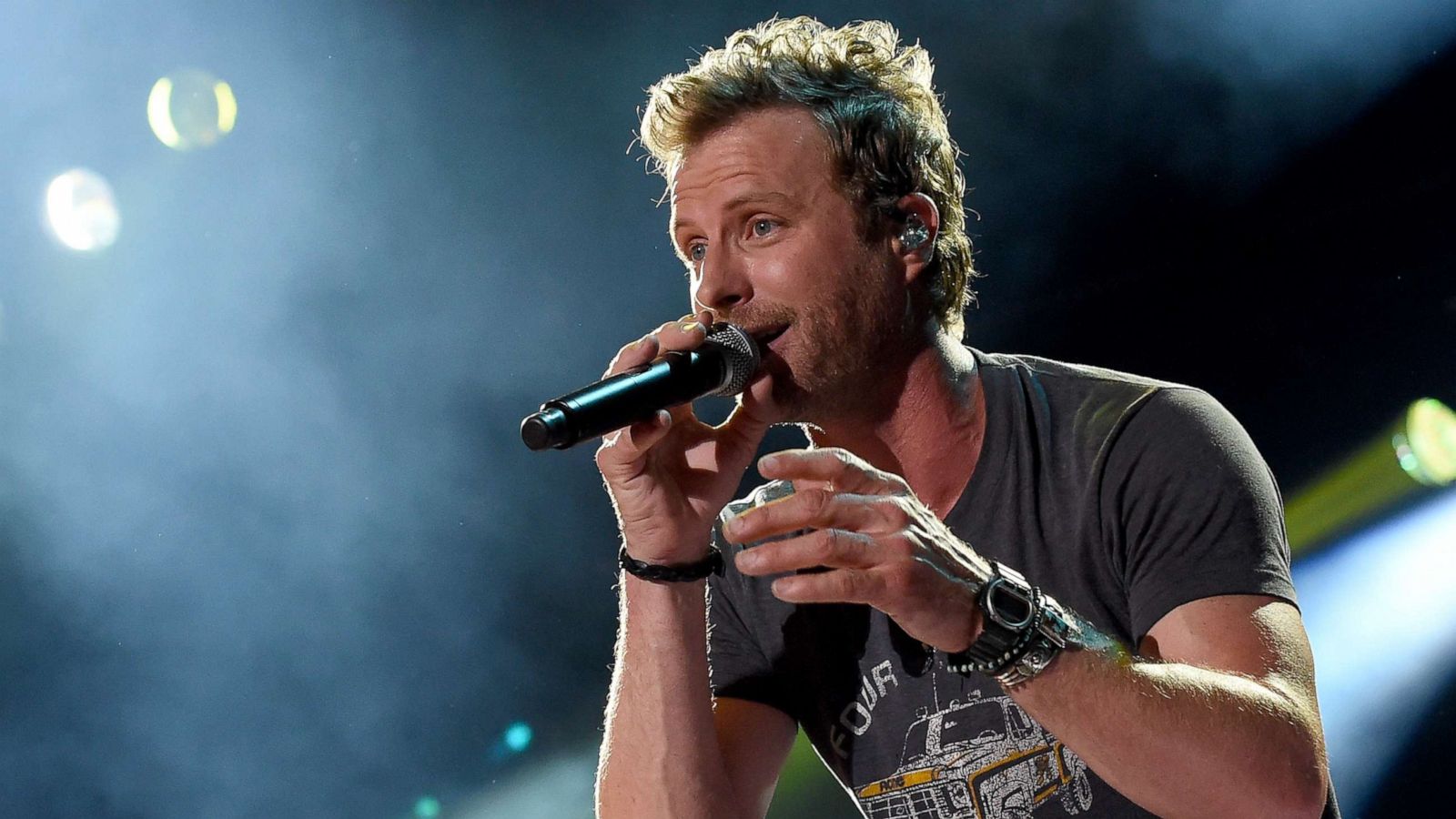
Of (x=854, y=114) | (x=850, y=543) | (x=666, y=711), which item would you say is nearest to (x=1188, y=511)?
(x=850, y=543)

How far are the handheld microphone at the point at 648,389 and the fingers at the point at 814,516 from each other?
270 millimetres

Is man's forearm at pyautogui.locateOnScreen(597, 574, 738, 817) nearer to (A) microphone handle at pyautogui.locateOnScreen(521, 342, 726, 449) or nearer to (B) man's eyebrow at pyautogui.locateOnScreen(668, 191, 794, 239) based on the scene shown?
(A) microphone handle at pyautogui.locateOnScreen(521, 342, 726, 449)

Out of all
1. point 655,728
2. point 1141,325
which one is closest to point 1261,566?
point 655,728

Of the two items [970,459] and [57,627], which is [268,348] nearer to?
[57,627]

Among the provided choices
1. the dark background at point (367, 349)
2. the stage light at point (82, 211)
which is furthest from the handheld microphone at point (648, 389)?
the stage light at point (82, 211)

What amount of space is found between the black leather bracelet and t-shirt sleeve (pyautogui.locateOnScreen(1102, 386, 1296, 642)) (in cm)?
63

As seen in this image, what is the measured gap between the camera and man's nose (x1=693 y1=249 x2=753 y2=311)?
2.01 meters

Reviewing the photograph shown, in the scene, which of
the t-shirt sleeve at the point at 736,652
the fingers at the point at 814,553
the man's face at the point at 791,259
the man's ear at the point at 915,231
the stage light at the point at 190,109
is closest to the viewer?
the fingers at the point at 814,553

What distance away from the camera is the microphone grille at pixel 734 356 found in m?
1.81

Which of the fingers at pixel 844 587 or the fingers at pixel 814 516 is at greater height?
the fingers at pixel 814 516

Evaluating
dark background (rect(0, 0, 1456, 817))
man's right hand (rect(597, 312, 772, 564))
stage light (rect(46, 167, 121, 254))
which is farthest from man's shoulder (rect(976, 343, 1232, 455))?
A: stage light (rect(46, 167, 121, 254))

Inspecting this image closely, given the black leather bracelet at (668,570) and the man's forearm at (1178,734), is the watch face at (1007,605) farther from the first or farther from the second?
the black leather bracelet at (668,570)

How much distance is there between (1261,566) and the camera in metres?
1.60

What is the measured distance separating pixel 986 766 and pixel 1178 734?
52 centimetres
